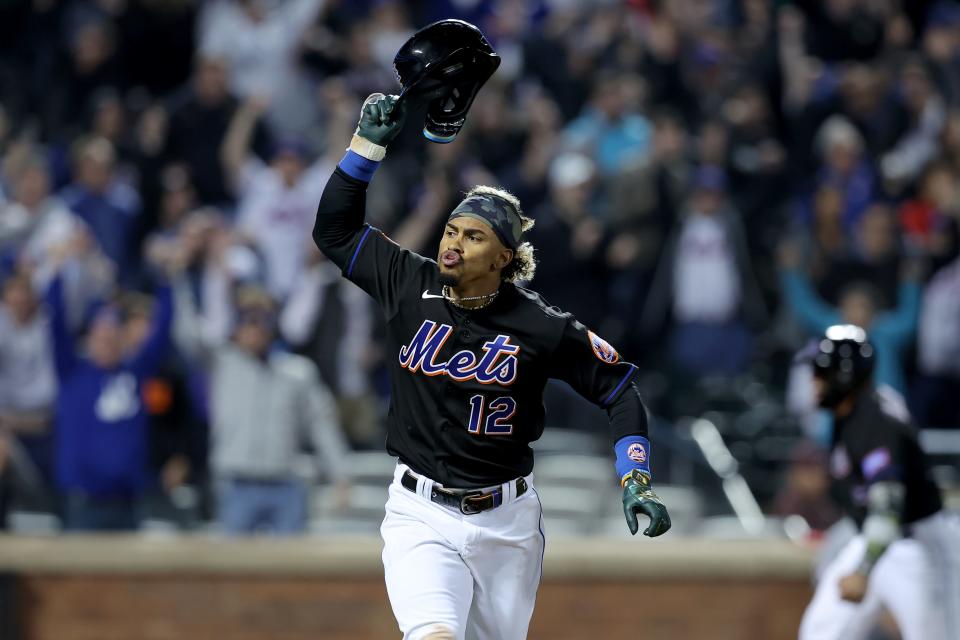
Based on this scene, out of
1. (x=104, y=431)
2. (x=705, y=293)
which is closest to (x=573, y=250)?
(x=705, y=293)

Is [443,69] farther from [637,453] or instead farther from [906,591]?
[906,591]

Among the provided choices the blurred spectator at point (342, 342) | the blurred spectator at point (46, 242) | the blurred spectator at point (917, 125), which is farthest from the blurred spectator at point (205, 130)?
the blurred spectator at point (917, 125)

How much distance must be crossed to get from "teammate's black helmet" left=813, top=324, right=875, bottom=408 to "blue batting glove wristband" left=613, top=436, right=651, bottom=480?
174cm

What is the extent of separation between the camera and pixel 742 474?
1004cm

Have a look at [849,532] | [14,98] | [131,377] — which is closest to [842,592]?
[849,532]

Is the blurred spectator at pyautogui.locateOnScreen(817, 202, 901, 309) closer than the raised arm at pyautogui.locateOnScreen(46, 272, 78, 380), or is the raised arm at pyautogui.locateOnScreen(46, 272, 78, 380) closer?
the raised arm at pyautogui.locateOnScreen(46, 272, 78, 380)

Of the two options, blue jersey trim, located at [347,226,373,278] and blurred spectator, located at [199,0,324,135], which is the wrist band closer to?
blue jersey trim, located at [347,226,373,278]

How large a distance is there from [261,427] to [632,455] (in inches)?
156

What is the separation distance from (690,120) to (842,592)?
6453 mm

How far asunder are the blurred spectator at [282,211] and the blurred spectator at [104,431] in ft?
4.92

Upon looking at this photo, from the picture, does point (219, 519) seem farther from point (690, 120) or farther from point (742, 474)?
point (690, 120)

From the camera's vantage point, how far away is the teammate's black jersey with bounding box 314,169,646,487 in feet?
17.0

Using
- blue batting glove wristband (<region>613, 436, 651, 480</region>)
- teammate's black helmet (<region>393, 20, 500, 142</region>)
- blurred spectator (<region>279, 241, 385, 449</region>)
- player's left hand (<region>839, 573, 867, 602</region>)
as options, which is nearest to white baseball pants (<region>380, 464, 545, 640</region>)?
blue batting glove wristband (<region>613, 436, 651, 480</region>)

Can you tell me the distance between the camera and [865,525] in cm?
650
